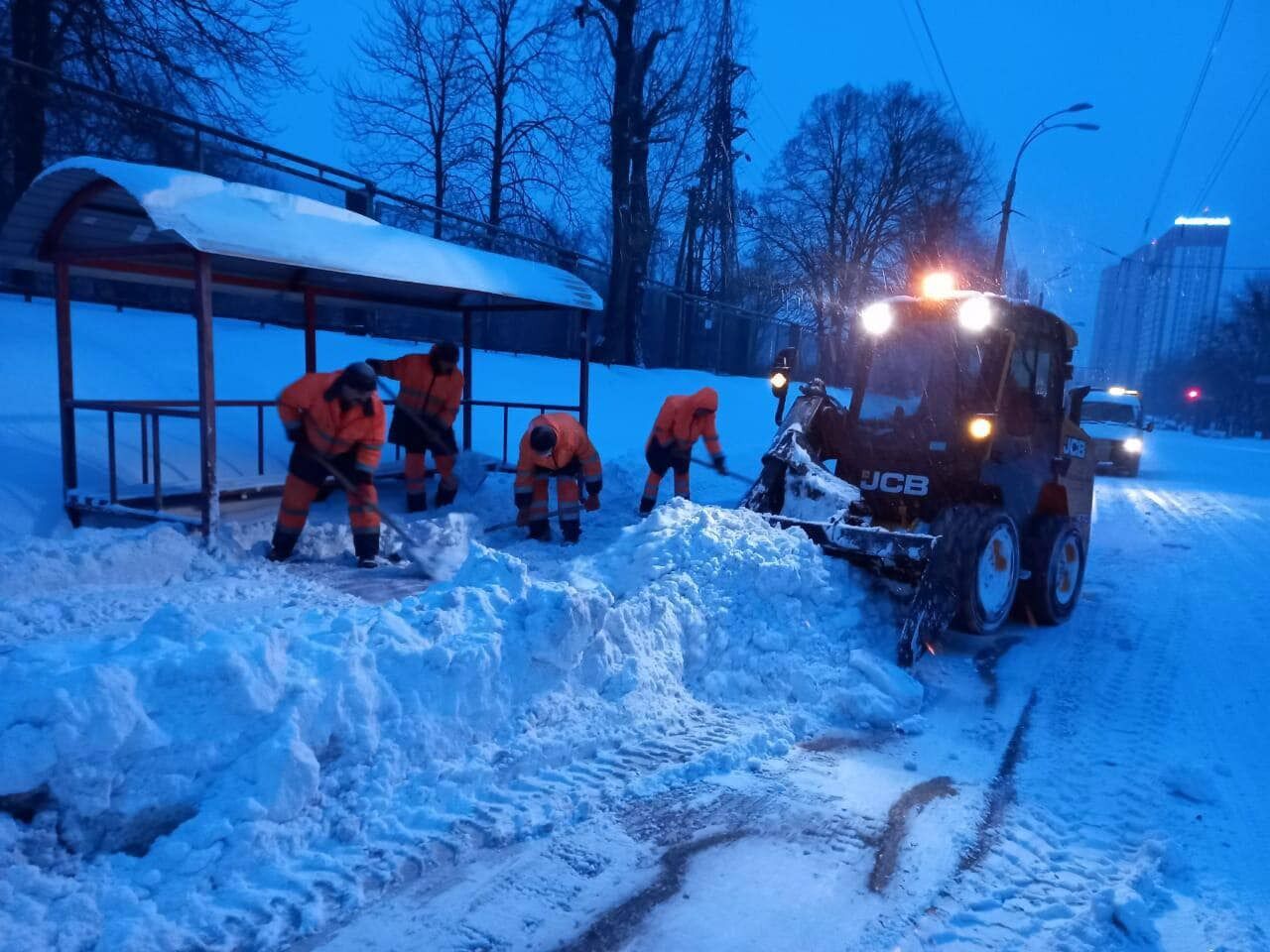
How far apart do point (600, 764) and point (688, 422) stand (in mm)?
5117

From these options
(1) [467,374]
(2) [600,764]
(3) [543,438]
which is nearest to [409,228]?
(1) [467,374]

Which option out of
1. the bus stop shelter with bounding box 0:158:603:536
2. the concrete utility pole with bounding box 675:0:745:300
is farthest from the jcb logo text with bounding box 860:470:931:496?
the concrete utility pole with bounding box 675:0:745:300

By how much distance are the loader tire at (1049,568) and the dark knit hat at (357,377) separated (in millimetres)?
5005

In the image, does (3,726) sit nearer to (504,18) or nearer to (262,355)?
(262,355)

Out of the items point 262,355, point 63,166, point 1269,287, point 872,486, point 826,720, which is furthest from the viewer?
point 1269,287

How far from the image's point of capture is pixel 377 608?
4141 millimetres

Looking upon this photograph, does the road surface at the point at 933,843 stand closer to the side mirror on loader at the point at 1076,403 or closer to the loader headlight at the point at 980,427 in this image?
the loader headlight at the point at 980,427

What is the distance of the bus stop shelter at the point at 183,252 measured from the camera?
18.4 feet

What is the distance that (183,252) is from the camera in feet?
18.4

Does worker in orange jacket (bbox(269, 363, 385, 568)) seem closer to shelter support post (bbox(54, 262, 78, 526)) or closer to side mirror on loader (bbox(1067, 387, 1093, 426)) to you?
shelter support post (bbox(54, 262, 78, 526))

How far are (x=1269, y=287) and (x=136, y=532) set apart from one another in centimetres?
6424

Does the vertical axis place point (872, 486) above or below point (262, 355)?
below

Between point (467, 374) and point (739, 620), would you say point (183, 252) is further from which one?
point (467, 374)

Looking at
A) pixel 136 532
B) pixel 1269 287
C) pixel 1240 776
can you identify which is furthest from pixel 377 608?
pixel 1269 287
